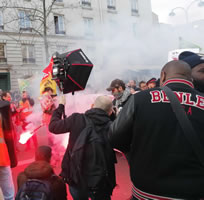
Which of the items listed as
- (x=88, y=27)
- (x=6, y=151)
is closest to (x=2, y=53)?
(x=88, y=27)

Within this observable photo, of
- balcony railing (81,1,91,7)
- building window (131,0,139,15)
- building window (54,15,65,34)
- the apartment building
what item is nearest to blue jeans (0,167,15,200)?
the apartment building

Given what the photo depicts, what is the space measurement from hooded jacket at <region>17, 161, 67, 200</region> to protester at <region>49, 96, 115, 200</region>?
0.68ft

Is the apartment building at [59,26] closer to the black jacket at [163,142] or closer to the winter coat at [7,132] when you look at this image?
the winter coat at [7,132]

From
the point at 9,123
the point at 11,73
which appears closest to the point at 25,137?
the point at 9,123

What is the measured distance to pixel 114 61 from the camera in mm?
9727

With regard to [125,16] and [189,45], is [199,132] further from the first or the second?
[125,16]

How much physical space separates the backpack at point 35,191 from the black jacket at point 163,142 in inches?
29.9

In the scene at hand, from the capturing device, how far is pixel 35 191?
6.21ft

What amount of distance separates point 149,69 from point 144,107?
942cm

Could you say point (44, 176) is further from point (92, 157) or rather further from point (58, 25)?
point (58, 25)

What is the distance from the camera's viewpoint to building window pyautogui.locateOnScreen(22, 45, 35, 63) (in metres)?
19.7

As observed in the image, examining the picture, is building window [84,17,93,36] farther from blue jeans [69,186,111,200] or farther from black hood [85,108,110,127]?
blue jeans [69,186,111,200]

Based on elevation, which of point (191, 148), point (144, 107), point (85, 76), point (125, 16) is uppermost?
point (125, 16)

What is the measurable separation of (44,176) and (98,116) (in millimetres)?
754
